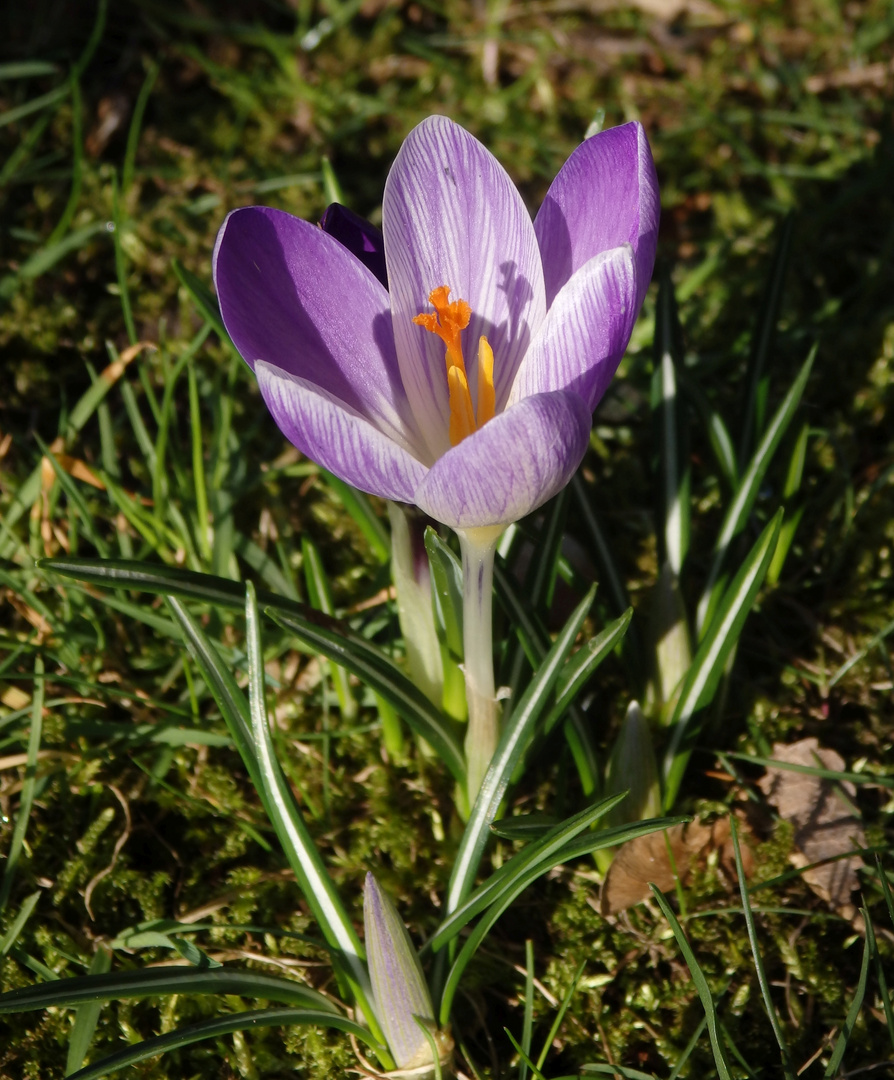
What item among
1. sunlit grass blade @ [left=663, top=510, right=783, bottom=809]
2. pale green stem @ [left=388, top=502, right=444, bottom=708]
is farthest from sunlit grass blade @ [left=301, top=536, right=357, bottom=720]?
sunlit grass blade @ [left=663, top=510, right=783, bottom=809]

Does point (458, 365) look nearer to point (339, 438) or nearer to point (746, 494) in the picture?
point (339, 438)

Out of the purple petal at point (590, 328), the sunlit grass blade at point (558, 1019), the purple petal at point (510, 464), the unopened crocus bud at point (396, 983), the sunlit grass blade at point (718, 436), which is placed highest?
the purple petal at point (590, 328)

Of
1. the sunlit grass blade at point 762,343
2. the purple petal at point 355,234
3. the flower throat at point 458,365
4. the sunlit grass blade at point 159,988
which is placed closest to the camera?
the sunlit grass blade at point 159,988

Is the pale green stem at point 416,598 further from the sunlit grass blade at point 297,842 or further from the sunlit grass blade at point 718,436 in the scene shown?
the sunlit grass blade at point 718,436

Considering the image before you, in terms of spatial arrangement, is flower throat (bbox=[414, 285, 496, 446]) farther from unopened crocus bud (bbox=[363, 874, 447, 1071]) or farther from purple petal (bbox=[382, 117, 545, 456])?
unopened crocus bud (bbox=[363, 874, 447, 1071])

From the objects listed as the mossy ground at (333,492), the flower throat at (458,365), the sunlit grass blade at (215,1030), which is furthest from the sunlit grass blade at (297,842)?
the flower throat at (458,365)

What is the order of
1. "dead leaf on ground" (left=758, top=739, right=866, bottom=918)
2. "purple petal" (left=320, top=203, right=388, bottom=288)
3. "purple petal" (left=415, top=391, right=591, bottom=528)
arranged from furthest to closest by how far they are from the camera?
"dead leaf on ground" (left=758, top=739, right=866, bottom=918), "purple petal" (left=320, top=203, right=388, bottom=288), "purple petal" (left=415, top=391, right=591, bottom=528)

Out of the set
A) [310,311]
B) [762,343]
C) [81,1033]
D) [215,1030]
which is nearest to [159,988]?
[215,1030]

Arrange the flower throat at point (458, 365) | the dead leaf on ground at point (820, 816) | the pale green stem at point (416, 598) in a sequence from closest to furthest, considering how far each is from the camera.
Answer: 1. the flower throat at point (458, 365)
2. the pale green stem at point (416, 598)
3. the dead leaf on ground at point (820, 816)
